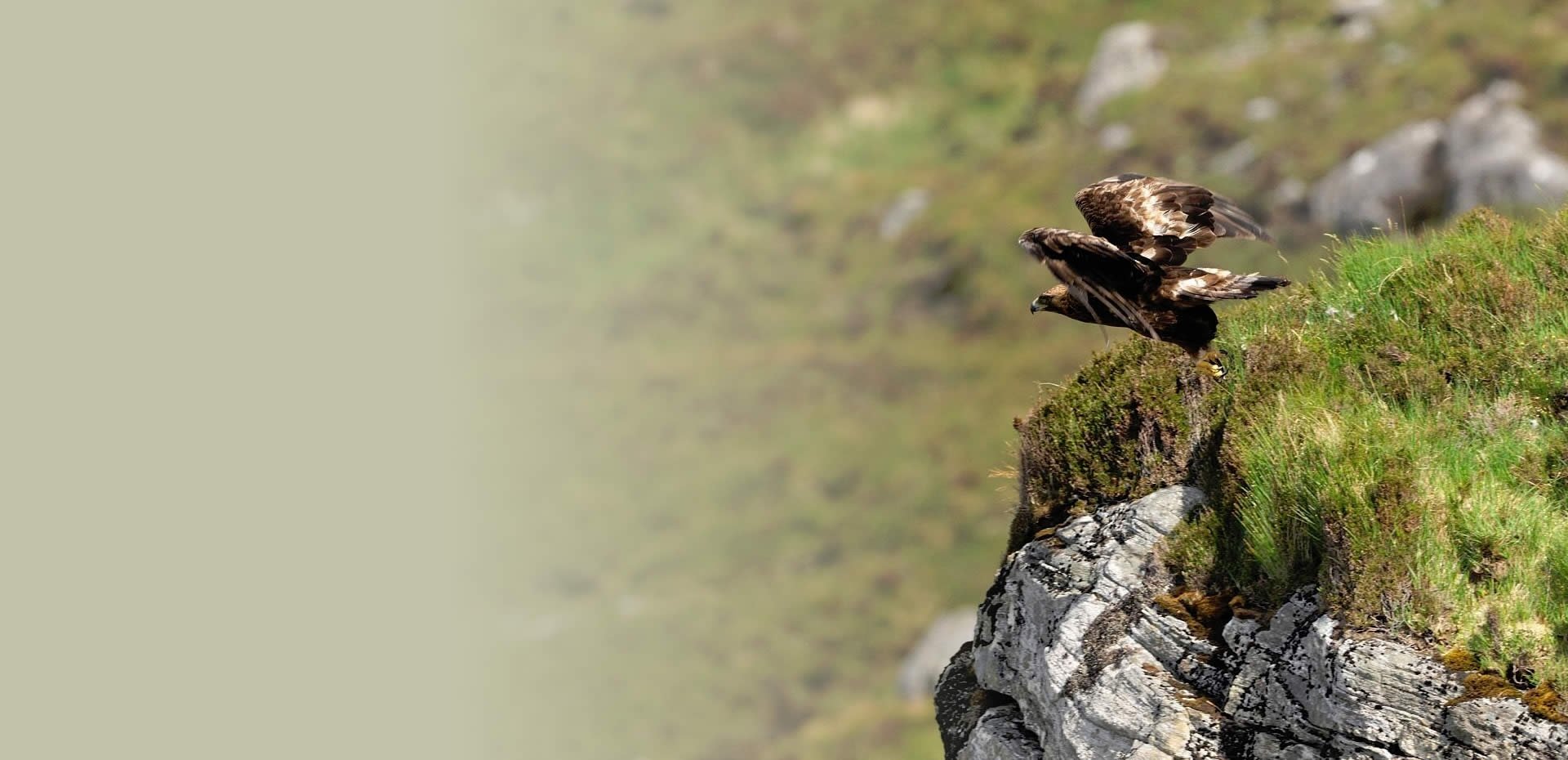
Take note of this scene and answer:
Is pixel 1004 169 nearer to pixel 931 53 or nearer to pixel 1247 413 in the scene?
pixel 931 53

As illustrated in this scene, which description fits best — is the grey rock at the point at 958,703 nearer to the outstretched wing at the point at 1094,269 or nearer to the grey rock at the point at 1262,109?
the outstretched wing at the point at 1094,269

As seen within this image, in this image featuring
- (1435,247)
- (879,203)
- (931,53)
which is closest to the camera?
(1435,247)

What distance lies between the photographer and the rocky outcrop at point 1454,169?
3425cm

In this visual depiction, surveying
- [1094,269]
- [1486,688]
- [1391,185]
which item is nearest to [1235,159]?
[1391,185]

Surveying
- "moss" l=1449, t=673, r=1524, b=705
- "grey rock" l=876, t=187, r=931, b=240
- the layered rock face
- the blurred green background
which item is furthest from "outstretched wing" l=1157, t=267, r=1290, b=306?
"grey rock" l=876, t=187, r=931, b=240

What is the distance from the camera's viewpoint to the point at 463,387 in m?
86.8

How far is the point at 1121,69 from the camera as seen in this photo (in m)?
69.8

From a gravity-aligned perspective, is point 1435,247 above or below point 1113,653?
above

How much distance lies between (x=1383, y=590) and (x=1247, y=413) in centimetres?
169

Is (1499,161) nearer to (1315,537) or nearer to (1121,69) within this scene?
(1315,537)

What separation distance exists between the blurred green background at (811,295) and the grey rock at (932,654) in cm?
77

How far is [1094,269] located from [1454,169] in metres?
31.3

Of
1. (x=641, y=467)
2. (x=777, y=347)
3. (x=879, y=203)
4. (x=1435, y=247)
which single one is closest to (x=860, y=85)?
(x=879, y=203)

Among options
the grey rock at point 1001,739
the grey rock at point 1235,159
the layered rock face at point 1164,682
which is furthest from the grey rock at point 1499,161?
the grey rock at point 1001,739
